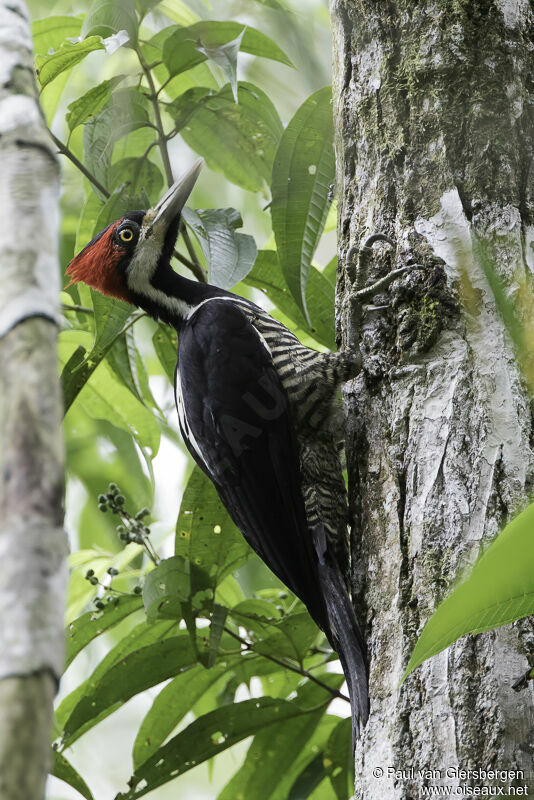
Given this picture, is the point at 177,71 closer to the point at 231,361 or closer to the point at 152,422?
the point at 231,361

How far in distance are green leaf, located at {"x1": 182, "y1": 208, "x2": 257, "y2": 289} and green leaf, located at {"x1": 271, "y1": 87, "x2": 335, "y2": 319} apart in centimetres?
10

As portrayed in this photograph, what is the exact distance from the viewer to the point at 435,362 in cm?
190

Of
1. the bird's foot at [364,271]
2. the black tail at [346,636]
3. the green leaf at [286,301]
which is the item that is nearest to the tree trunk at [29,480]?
the black tail at [346,636]

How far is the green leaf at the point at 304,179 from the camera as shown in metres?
2.32

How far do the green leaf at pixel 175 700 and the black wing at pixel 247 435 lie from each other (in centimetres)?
45

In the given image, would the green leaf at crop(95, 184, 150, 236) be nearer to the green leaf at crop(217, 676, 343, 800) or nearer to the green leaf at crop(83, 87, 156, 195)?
the green leaf at crop(83, 87, 156, 195)

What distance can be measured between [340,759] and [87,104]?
197 cm

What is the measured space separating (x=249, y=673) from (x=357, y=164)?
146 centimetres

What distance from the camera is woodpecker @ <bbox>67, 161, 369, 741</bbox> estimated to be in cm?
225

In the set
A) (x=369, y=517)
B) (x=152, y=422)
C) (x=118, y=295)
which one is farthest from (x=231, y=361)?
(x=369, y=517)

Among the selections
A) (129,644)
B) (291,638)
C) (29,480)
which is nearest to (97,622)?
(129,644)

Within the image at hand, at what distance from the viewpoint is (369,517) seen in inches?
76.7

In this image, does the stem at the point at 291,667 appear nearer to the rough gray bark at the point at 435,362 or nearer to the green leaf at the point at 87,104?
the rough gray bark at the point at 435,362

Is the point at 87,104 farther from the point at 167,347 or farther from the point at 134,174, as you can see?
the point at 167,347
